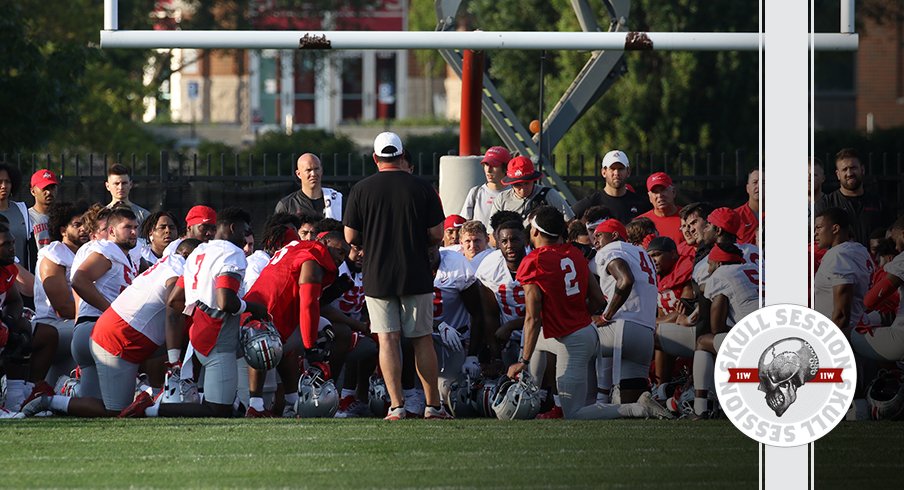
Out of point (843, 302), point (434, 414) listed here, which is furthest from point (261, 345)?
point (843, 302)

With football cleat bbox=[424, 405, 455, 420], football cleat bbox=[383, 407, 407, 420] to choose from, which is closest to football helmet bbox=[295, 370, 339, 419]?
football cleat bbox=[383, 407, 407, 420]

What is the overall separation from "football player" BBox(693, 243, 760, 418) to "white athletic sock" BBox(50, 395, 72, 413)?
156 inches

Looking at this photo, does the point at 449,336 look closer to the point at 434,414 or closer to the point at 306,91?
the point at 434,414

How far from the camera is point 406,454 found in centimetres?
756

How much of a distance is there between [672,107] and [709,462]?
59.6ft

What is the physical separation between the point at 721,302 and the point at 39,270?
4.48 meters

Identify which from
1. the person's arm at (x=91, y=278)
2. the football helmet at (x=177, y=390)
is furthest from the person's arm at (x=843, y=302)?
the person's arm at (x=91, y=278)

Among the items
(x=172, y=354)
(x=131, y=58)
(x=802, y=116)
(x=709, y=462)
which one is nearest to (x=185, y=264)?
(x=172, y=354)

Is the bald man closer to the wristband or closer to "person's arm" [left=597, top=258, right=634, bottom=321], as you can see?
the wristband

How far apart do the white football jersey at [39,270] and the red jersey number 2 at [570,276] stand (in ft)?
11.0

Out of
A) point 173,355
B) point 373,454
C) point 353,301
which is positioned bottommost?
point 373,454

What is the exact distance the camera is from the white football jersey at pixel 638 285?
30.9ft

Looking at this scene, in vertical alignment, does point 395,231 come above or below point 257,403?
above

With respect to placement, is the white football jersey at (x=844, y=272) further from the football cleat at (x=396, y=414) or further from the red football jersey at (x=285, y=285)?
the red football jersey at (x=285, y=285)
